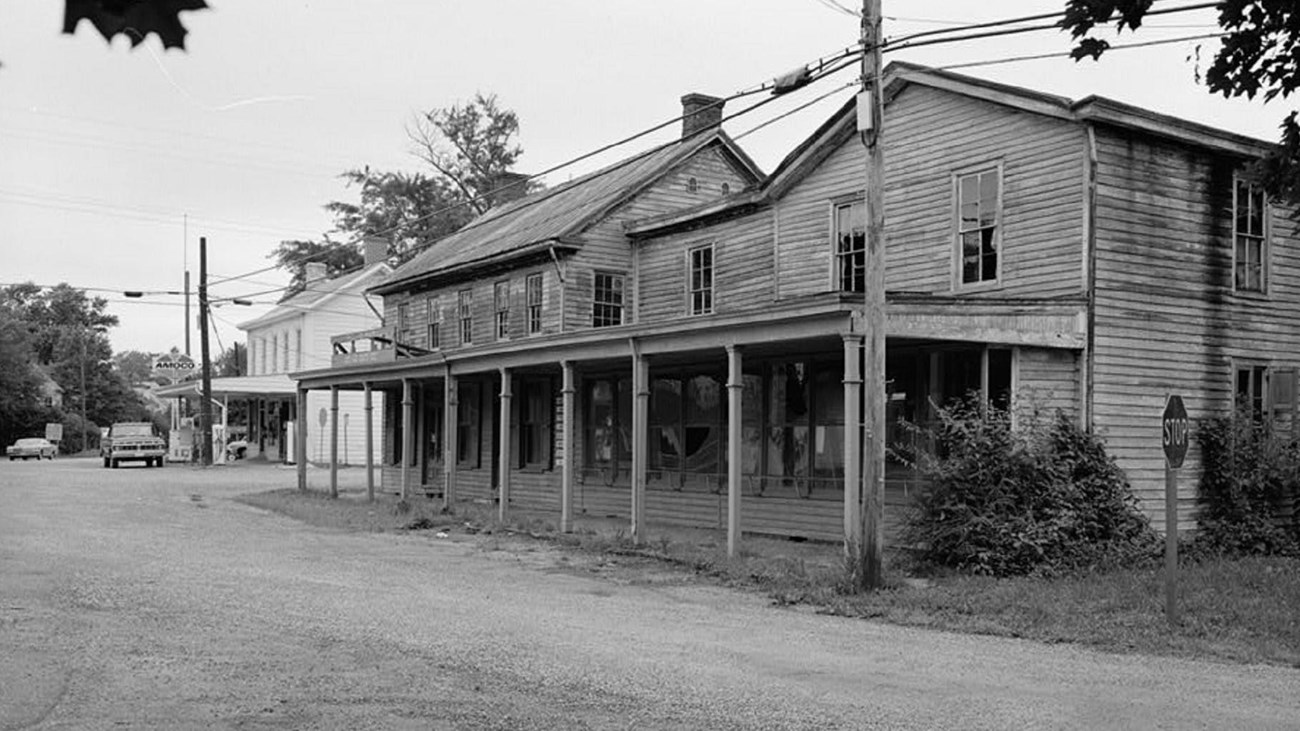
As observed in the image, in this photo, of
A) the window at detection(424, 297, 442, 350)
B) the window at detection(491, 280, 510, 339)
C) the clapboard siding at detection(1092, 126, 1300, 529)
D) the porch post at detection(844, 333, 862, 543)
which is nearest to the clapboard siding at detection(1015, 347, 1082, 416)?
the clapboard siding at detection(1092, 126, 1300, 529)

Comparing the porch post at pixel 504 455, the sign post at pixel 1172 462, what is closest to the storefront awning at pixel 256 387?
the porch post at pixel 504 455

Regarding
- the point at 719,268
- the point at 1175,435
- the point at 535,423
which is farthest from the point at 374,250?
the point at 1175,435

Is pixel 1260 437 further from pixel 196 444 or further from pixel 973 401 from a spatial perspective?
pixel 196 444

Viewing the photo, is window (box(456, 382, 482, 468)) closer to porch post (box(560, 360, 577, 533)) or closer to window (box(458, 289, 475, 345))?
window (box(458, 289, 475, 345))

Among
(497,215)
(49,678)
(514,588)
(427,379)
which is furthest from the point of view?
(497,215)

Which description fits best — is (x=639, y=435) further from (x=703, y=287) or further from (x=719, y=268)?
(x=703, y=287)

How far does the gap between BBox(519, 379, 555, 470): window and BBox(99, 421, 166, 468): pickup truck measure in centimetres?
2763

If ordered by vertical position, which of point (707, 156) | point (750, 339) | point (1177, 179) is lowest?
point (750, 339)

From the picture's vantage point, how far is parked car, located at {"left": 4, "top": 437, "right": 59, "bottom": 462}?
62406mm

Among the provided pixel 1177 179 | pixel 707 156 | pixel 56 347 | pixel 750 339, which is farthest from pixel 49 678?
pixel 56 347

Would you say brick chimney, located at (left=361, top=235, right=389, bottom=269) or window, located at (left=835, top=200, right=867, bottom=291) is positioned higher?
brick chimney, located at (left=361, top=235, right=389, bottom=269)

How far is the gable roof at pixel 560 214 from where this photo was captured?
87.1 ft

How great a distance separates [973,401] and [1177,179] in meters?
4.96

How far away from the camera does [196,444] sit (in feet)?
193
